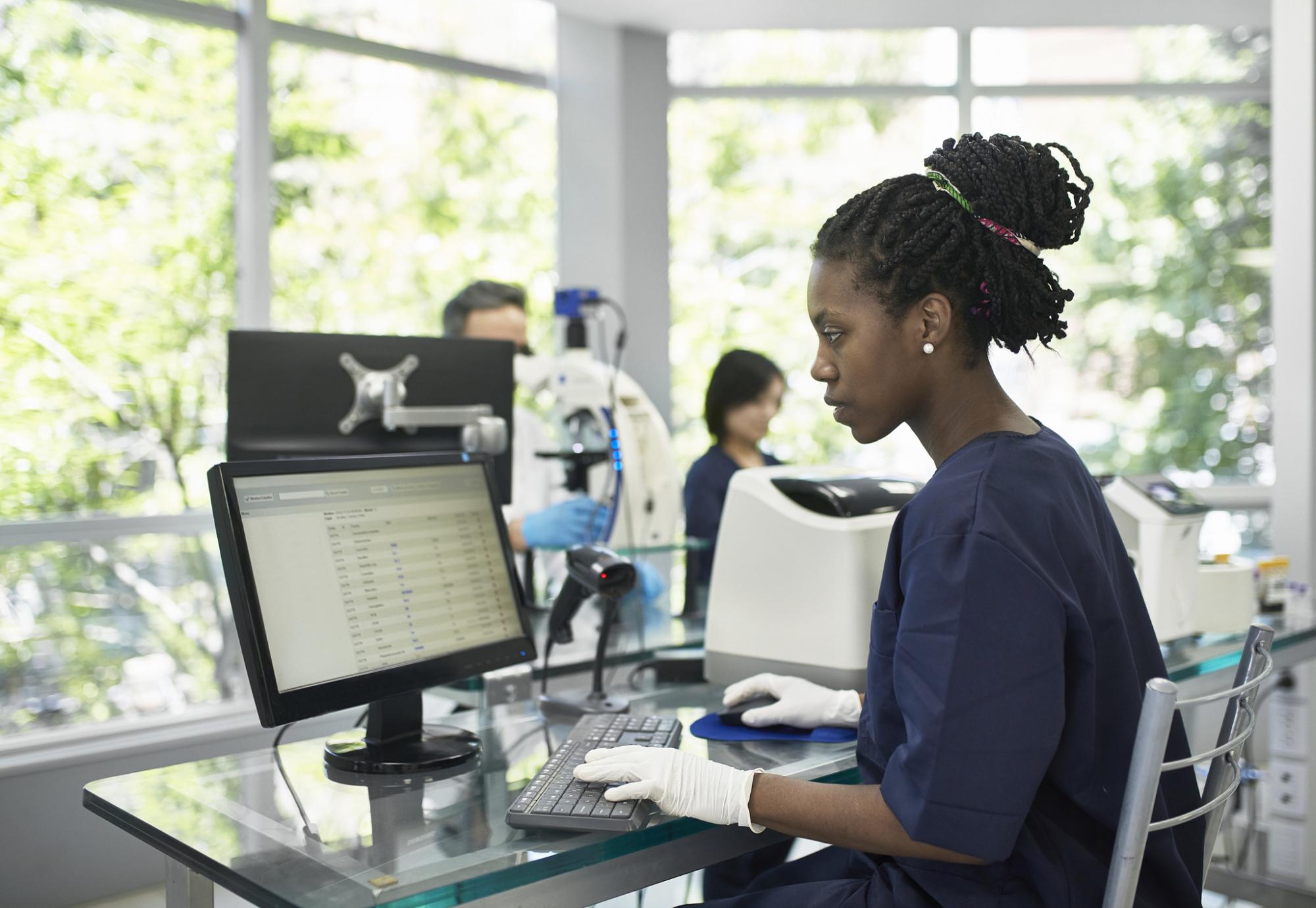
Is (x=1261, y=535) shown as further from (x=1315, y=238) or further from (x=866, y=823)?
(x=866, y=823)

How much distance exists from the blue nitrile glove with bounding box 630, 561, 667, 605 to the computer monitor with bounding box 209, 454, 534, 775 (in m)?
0.52

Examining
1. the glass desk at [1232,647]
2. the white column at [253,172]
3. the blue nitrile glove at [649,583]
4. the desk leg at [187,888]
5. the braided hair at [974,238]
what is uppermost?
the white column at [253,172]

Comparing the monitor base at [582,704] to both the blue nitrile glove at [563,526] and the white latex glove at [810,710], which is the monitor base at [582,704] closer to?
the white latex glove at [810,710]

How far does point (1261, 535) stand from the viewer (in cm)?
467

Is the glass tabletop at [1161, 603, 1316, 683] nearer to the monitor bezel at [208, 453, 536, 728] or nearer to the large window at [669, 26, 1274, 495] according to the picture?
the monitor bezel at [208, 453, 536, 728]

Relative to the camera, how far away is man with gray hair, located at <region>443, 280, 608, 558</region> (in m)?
2.23

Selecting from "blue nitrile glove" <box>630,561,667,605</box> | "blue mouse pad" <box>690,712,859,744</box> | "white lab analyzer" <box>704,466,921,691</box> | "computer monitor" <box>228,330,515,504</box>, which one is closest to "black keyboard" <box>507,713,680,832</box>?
"blue mouse pad" <box>690,712,859,744</box>

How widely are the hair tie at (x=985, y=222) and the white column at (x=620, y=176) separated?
3.33 metres

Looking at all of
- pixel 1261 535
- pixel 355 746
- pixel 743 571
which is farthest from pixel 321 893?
pixel 1261 535

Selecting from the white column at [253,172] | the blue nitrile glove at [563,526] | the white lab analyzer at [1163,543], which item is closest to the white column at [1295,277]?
the white lab analyzer at [1163,543]

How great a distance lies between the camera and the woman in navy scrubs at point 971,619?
0.99 meters

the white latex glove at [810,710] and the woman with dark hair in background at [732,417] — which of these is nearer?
the white latex glove at [810,710]

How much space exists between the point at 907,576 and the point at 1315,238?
2.55 m

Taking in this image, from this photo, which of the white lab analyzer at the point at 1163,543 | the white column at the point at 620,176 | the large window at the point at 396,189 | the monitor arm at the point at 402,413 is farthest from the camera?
the white column at the point at 620,176
